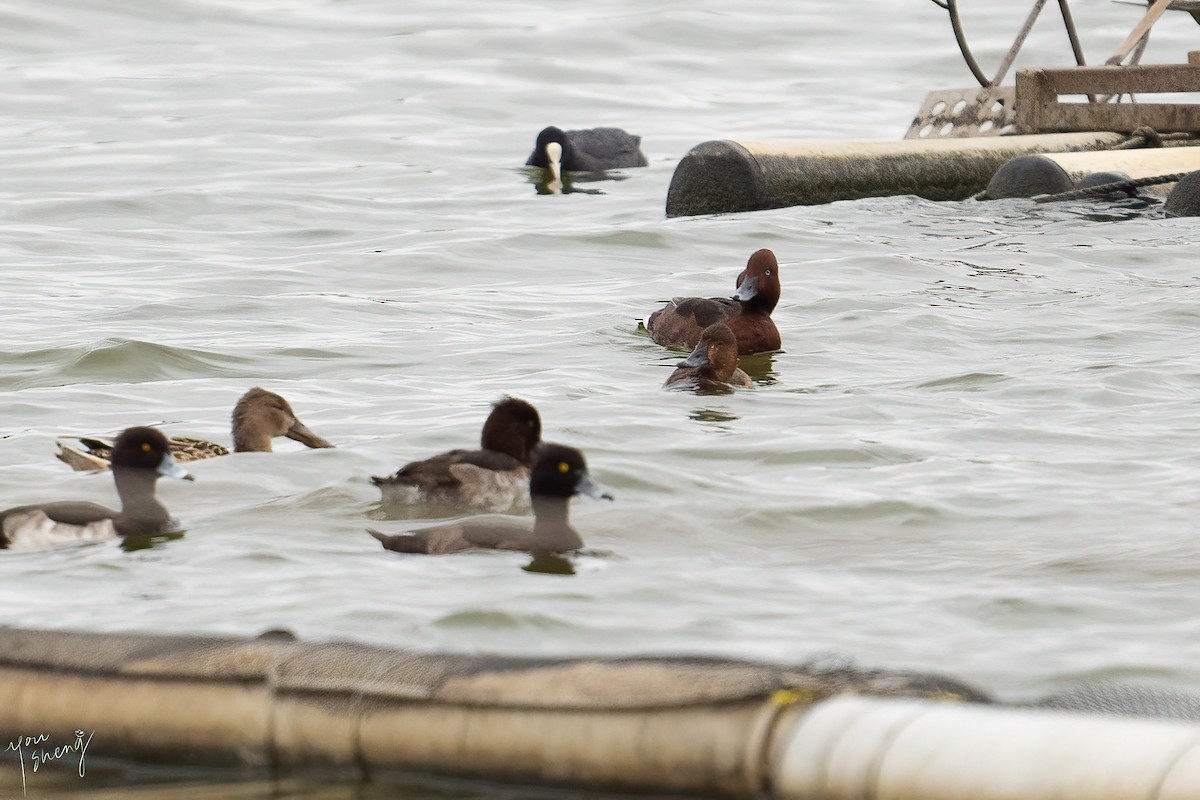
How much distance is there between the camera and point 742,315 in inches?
445

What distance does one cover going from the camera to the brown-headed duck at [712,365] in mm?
9820

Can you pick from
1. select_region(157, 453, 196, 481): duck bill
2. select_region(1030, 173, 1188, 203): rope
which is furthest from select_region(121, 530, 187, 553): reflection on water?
select_region(1030, 173, 1188, 203): rope

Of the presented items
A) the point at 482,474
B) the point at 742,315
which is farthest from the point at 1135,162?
the point at 482,474

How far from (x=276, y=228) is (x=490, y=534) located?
12198mm

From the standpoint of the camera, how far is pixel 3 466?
26.9ft

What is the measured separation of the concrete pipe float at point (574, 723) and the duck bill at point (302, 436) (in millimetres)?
3590

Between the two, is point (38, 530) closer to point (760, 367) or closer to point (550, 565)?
point (550, 565)

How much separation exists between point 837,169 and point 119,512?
1239cm

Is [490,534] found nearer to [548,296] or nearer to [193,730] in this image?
[193,730]

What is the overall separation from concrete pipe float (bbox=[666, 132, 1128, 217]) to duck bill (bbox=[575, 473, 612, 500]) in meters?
11.3

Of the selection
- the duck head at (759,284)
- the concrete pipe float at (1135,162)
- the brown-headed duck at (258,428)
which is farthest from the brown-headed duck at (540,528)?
the concrete pipe float at (1135,162)

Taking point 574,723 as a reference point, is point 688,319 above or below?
above

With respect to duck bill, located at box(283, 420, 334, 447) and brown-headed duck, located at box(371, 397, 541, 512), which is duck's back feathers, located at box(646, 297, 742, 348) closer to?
duck bill, located at box(283, 420, 334, 447)

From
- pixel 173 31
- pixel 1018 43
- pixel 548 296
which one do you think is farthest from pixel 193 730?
pixel 173 31
